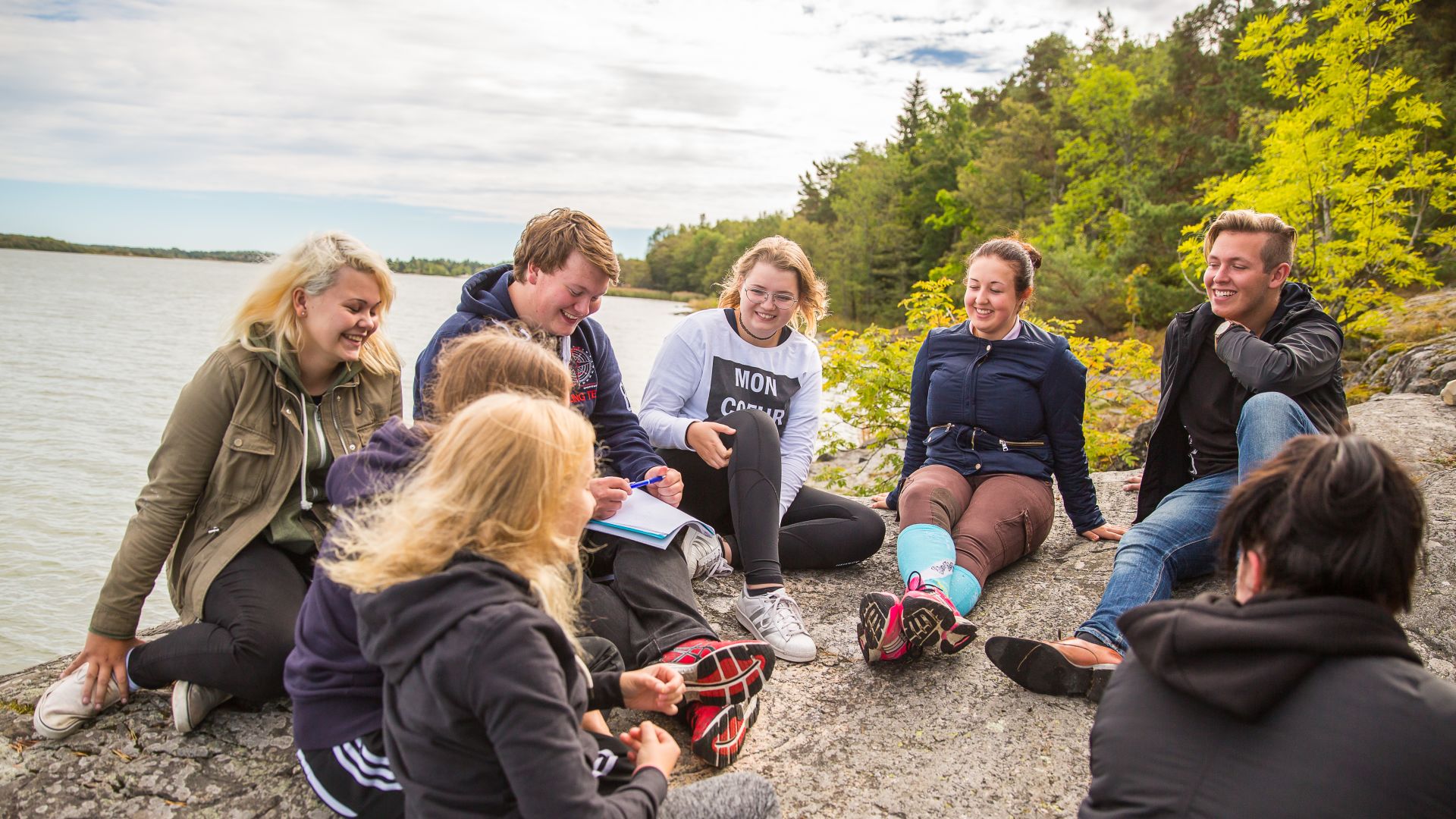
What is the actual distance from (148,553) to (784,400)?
93.9 inches

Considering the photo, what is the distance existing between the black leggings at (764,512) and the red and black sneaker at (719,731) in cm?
70

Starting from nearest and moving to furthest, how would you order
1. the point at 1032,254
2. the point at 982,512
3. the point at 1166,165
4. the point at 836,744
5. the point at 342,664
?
1. the point at 342,664
2. the point at 836,744
3. the point at 982,512
4. the point at 1032,254
5. the point at 1166,165

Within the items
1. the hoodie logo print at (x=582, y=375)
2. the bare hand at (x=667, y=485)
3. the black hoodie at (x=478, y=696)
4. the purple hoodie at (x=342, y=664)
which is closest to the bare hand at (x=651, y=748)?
the black hoodie at (x=478, y=696)

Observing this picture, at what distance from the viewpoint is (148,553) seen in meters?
2.40

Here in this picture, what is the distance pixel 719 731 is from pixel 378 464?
1204 millimetres

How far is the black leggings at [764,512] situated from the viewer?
120 inches

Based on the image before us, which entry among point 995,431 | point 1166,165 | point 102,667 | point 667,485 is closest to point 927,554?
point 995,431

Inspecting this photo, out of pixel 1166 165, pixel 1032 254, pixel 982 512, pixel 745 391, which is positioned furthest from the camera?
pixel 1166 165

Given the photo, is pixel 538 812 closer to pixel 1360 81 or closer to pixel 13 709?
pixel 13 709

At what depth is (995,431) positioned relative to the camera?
11.7 feet

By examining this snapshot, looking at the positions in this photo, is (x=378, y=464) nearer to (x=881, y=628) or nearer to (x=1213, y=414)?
(x=881, y=628)

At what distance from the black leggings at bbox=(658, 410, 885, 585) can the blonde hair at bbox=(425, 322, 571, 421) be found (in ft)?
4.29

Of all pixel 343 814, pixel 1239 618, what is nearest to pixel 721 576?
pixel 343 814

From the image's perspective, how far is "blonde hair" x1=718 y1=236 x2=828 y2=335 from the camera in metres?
3.54
